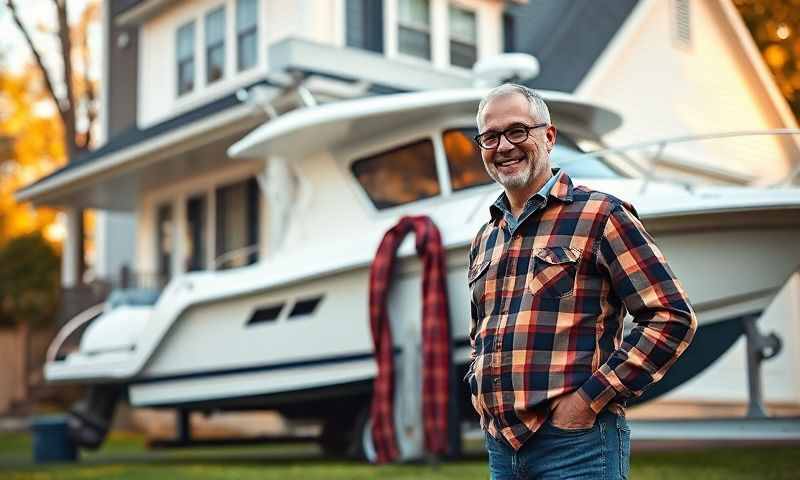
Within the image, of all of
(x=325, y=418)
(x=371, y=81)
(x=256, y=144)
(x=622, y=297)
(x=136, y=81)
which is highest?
(x=136, y=81)

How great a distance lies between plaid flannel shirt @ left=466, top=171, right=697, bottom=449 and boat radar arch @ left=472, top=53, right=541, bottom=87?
561cm

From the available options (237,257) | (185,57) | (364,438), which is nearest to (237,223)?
(237,257)

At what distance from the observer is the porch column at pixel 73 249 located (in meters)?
16.5

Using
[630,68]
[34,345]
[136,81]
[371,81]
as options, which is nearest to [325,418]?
[371,81]

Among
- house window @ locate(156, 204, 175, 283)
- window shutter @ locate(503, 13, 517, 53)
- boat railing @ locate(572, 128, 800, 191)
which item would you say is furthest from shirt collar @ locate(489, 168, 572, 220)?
house window @ locate(156, 204, 175, 283)

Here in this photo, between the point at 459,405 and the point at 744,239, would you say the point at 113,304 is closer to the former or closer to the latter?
the point at 459,405

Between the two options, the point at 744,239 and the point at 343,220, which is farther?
the point at 343,220

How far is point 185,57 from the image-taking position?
14445mm

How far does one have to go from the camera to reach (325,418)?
31.5 ft

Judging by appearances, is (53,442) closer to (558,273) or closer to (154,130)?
(154,130)

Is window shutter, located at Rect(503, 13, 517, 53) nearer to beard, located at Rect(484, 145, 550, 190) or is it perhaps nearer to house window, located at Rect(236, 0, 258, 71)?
house window, located at Rect(236, 0, 258, 71)

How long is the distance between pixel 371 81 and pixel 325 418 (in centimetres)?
339

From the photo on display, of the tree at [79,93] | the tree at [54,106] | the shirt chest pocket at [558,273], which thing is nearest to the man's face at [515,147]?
the shirt chest pocket at [558,273]

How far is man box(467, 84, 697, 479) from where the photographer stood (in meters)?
2.24
